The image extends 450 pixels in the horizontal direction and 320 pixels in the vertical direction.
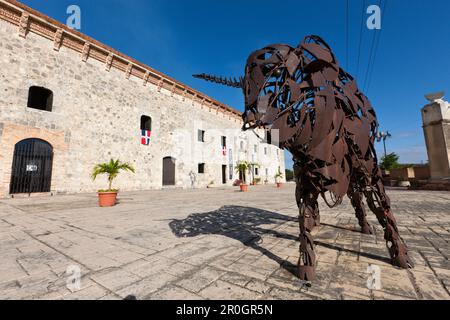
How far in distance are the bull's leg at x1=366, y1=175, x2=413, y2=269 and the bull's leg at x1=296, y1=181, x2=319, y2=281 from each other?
101 centimetres

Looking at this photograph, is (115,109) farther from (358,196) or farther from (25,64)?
(358,196)

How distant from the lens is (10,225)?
4.46 m

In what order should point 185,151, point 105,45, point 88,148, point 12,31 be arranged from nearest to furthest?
point 12,31 → point 88,148 → point 105,45 → point 185,151

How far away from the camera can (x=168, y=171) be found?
711 inches

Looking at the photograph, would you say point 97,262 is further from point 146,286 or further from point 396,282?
point 396,282

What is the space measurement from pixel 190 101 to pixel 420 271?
21266mm

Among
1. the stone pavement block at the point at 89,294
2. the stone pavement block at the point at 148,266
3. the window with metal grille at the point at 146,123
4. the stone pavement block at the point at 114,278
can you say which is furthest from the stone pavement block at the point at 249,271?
the window with metal grille at the point at 146,123

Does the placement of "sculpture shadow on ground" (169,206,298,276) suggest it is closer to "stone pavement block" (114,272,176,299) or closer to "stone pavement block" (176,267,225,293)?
"stone pavement block" (176,267,225,293)

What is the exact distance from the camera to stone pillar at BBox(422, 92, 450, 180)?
30.4ft

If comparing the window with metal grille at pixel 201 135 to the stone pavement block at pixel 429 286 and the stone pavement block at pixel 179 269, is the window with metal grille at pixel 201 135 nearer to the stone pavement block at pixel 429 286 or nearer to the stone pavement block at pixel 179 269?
the stone pavement block at pixel 179 269

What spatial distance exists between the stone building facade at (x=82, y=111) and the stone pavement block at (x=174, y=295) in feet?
30.9

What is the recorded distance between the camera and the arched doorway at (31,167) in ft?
33.2

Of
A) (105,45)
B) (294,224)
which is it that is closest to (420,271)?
(294,224)

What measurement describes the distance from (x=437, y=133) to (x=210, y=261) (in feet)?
42.2
